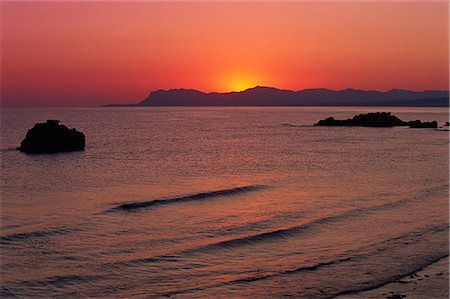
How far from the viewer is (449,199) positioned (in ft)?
93.4

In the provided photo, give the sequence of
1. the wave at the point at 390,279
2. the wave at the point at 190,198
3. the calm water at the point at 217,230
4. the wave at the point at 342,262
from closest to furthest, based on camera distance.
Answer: the wave at the point at 390,279, the wave at the point at 342,262, the calm water at the point at 217,230, the wave at the point at 190,198

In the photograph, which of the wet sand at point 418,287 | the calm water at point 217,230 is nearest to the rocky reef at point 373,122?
the calm water at point 217,230

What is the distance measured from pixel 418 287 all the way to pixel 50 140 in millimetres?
52729

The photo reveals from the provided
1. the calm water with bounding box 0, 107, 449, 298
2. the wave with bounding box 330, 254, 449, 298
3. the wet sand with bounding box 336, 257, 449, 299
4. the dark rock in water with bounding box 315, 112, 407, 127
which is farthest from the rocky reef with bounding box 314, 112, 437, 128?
the wet sand with bounding box 336, 257, 449, 299

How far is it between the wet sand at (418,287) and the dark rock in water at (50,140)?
51.2 metres

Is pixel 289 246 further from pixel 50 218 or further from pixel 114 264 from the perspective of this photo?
pixel 50 218

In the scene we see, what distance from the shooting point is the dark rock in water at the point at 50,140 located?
6019cm

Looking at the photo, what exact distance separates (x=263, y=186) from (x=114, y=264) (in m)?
19.3

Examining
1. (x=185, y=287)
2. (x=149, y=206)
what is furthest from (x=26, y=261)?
(x=149, y=206)

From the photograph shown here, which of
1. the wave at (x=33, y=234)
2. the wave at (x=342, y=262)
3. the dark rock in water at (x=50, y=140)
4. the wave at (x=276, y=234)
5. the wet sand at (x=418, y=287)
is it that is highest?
the dark rock in water at (x=50, y=140)

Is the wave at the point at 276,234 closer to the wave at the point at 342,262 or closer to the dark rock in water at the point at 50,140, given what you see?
the wave at the point at 342,262

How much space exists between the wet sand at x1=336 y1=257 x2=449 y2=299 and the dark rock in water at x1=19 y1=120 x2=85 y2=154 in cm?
5117

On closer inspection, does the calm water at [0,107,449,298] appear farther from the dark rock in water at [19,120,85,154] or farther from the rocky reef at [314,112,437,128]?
the rocky reef at [314,112,437,128]

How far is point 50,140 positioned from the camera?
→ 6062cm
